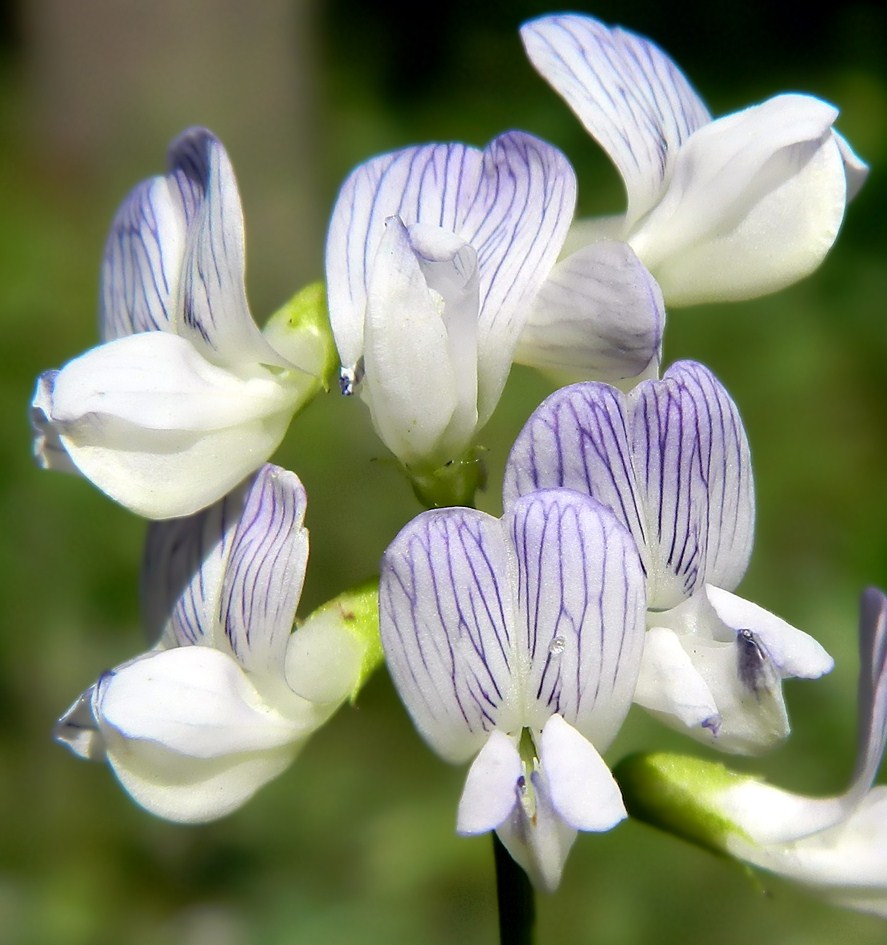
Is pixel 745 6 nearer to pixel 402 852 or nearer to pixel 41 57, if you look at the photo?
pixel 41 57

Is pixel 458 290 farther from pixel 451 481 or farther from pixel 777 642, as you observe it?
pixel 777 642

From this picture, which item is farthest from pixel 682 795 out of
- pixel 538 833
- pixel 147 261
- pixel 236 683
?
pixel 147 261

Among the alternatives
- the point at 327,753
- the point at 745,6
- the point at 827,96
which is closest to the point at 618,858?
the point at 327,753

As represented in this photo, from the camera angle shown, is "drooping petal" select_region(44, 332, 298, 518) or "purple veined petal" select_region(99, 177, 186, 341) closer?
"drooping petal" select_region(44, 332, 298, 518)

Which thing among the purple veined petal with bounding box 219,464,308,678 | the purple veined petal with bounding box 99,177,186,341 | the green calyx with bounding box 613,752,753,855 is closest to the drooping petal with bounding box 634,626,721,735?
the green calyx with bounding box 613,752,753,855

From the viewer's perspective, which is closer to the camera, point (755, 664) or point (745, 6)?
point (755, 664)

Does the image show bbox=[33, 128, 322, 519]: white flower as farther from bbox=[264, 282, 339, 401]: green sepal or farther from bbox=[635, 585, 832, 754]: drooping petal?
bbox=[635, 585, 832, 754]: drooping petal
